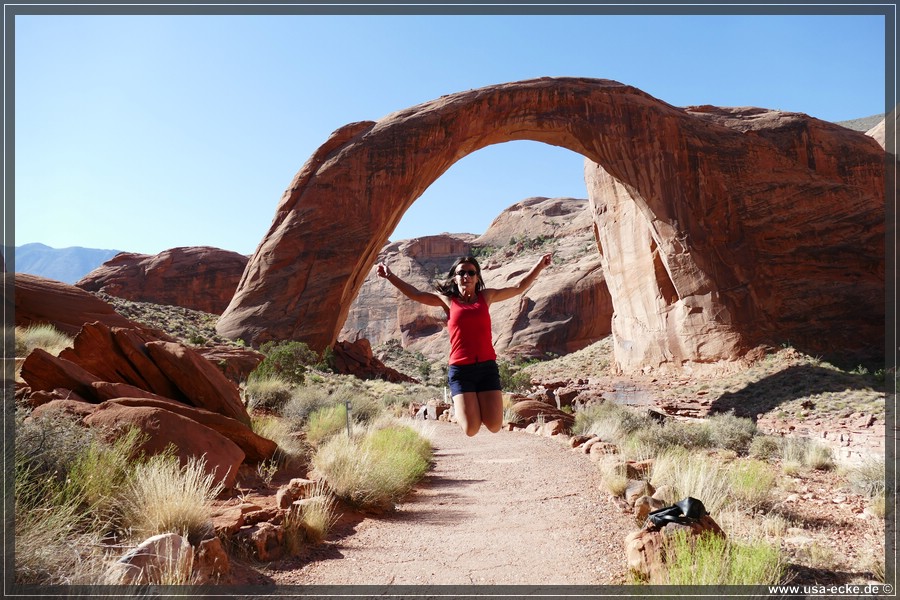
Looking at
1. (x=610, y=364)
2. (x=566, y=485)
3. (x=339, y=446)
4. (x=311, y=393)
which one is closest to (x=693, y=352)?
(x=610, y=364)

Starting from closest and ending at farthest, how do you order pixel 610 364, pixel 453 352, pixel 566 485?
pixel 453 352 → pixel 566 485 → pixel 610 364

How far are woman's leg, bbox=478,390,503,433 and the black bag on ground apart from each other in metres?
1.71

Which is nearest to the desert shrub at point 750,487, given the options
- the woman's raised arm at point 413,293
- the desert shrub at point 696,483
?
the desert shrub at point 696,483

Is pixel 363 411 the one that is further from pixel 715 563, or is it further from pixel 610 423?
pixel 715 563

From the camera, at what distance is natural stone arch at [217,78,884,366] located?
20.8 m

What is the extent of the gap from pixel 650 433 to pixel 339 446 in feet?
20.8

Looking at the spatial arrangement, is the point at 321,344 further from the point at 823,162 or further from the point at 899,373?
the point at 823,162

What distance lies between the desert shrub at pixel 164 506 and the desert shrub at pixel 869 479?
768 centimetres

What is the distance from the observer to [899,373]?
15.7m

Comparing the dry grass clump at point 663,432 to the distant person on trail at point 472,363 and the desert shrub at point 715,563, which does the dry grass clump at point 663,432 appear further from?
the desert shrub at point 715,563

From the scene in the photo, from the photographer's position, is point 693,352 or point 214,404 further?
point 693,352

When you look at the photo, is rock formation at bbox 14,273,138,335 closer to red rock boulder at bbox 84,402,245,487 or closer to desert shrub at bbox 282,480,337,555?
red rock boulder at bbox 84,402,245,487

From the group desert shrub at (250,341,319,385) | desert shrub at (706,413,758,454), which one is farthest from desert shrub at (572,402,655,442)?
desert shrub at (250,341,319,385)

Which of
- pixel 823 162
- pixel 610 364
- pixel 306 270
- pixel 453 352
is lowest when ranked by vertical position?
pixel 610 364
